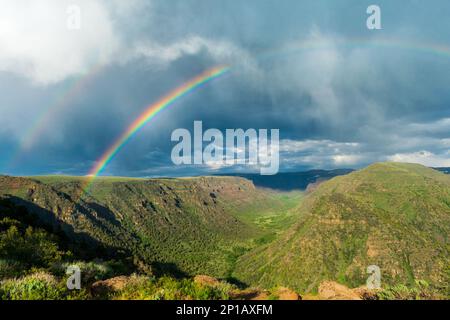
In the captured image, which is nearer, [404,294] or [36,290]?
[36,290]

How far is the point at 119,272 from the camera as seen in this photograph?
26.8 metres

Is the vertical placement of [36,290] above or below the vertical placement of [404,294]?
above

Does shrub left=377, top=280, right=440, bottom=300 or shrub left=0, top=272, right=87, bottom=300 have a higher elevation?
shrub left=0, top=272, right=87, bottom=300

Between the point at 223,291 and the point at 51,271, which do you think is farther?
the point at 51,271

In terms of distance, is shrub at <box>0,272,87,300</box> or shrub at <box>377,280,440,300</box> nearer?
shrub at <box>0,272,87,300</box>

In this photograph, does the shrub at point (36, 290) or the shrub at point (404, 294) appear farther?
the shrub at point (404, 294)

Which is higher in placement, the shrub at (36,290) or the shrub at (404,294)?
the shrub at (36,290)
